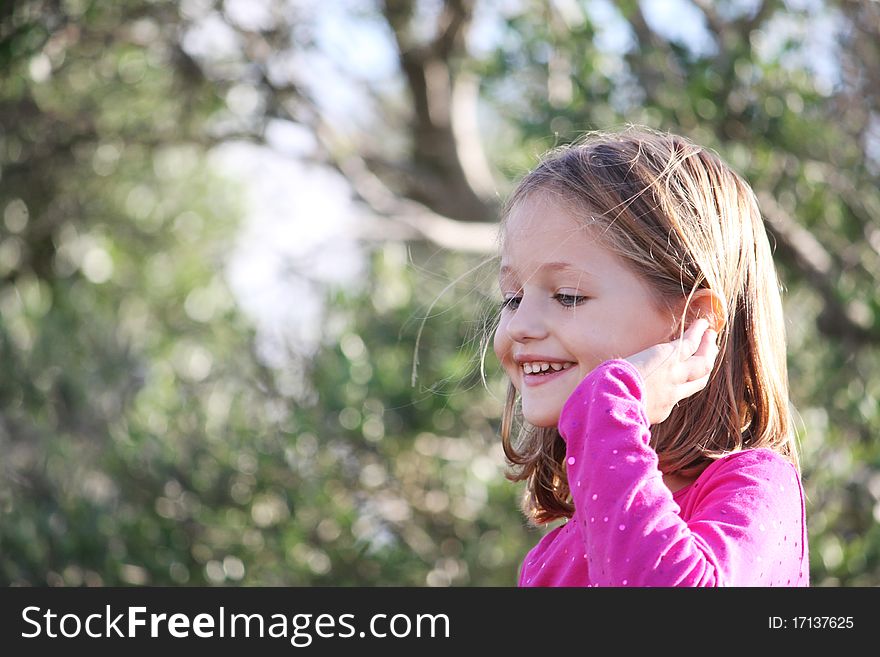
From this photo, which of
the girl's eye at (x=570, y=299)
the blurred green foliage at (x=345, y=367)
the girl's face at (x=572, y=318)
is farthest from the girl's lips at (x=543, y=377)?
the blurred green foliage at (x=345, y=367)

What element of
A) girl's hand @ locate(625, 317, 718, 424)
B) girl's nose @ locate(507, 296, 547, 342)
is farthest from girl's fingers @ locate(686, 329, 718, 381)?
girl's nose @ locate(507, 296, 547, 342)

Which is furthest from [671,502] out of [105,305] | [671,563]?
[105,305]

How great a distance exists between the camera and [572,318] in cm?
167

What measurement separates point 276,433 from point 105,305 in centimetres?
Result: 288

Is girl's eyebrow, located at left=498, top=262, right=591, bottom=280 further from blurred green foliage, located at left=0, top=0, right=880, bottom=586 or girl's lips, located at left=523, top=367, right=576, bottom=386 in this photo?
blurred green foliage, located at left=0, top=0, right=880, bottom=586

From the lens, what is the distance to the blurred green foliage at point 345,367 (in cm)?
480

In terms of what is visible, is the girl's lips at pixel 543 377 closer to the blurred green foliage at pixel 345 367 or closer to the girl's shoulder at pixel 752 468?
the girl's shoulder at pixel 752 468

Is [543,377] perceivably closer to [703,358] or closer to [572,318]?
[572,318]

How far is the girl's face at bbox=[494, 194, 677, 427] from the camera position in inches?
65.8

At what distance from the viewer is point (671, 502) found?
1436 mm

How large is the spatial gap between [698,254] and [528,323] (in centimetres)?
29

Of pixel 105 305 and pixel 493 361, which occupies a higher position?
pixel 105 305

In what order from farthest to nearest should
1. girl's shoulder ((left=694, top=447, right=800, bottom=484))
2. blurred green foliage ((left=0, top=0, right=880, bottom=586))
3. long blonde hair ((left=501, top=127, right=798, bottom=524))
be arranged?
blurred green foliage ((left=0, top=0, right=880, bottom=586)), long blonde hair ((left=501, top=127, right=798, bottom=524)), girl's shoulder ((left=694, top=447, right=800, bottom=484))
